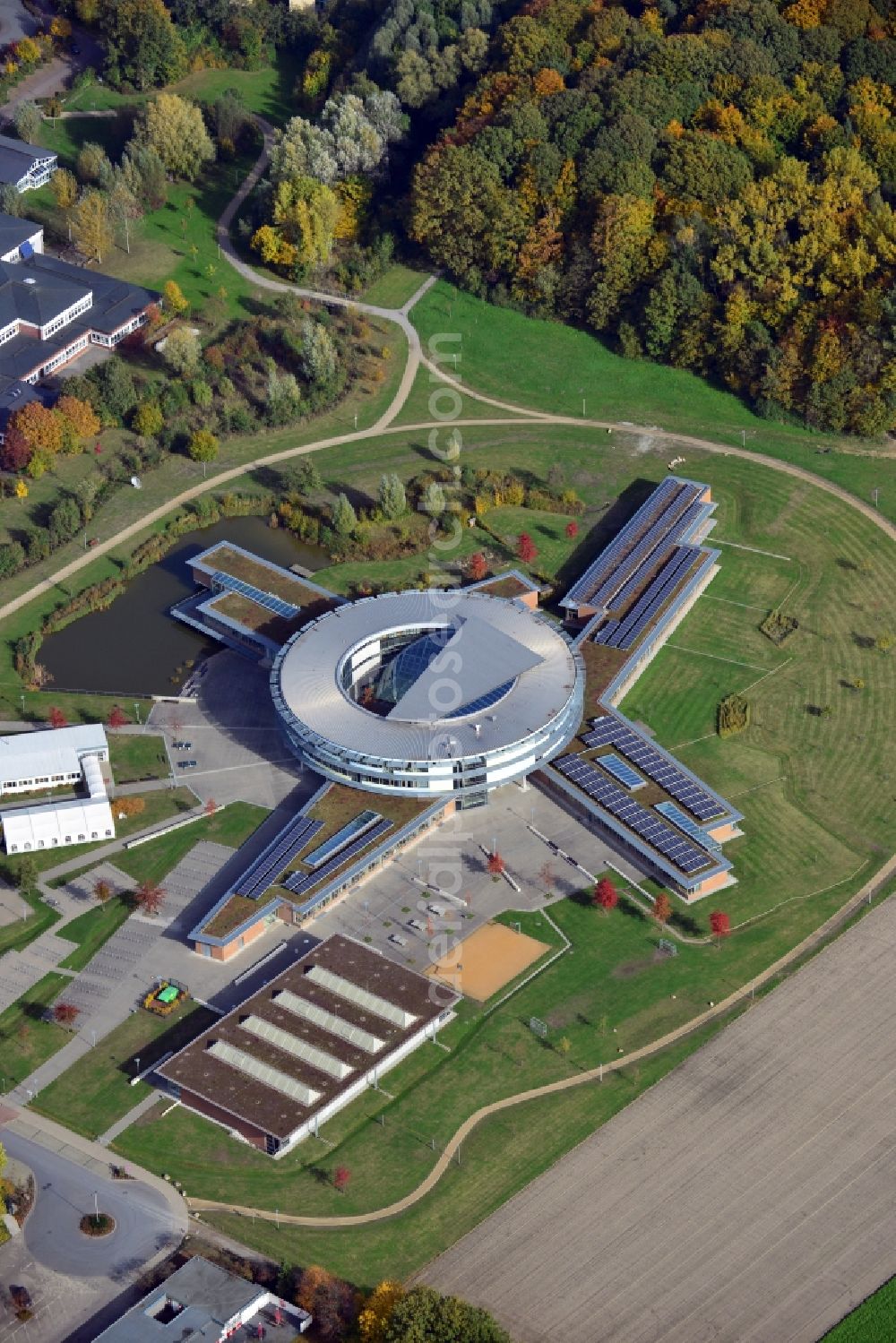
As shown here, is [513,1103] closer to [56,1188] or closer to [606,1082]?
[606,1082]

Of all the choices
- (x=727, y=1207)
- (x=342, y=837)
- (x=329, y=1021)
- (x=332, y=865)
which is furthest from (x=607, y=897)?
(x=727, y=1207)

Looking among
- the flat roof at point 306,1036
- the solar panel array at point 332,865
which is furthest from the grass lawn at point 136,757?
the flat roof at point 306,1036

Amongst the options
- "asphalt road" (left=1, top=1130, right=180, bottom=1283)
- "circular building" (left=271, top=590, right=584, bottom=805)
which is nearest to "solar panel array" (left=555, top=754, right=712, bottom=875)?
"circular building" (left=271, top=590, right=584, bottom=805)

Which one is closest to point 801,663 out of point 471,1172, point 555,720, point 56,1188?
point 555,720

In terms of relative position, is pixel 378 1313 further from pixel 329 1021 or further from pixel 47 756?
pixel 47 756

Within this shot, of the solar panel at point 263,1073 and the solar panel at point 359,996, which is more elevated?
the solar panel at point 359,996

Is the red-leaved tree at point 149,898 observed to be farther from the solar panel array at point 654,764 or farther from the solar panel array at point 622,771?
the solar panel array at point 654,764
